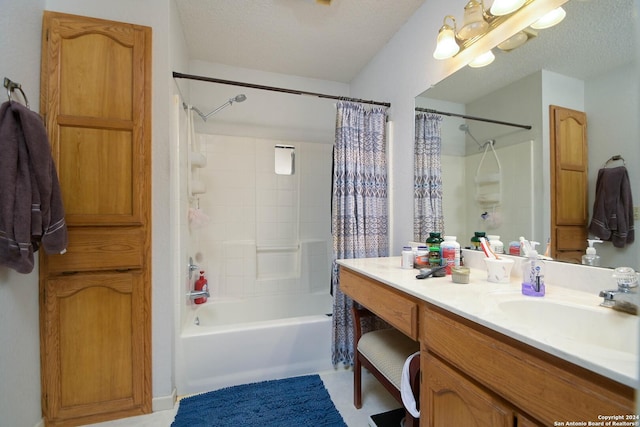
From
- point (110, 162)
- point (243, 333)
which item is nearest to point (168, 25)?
point (110, 162)

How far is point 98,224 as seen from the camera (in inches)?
55.4

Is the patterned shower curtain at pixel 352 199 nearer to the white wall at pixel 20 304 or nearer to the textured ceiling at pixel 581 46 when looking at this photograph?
the textured ceiling at pixel 581 46

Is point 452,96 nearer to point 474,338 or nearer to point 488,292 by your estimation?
point 488,292

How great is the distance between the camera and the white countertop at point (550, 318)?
0.51 meters

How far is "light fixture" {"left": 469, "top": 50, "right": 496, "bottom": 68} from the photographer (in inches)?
51.4

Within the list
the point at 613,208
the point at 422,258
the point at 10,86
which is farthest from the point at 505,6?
the point at 10,86

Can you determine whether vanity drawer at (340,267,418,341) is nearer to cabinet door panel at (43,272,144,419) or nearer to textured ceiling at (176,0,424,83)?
cabinet door panel at (43,272,144,419)

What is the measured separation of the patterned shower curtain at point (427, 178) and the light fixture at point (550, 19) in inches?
23.3

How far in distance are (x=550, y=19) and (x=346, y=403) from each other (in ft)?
7.14

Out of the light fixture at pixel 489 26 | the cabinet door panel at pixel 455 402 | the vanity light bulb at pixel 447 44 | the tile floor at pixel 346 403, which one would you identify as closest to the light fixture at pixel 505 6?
the light fixture at pixel 489 26

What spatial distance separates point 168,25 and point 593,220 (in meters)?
2.31

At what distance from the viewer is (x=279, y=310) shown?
2.57 metres

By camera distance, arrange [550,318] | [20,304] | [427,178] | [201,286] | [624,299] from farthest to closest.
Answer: [201,286] → [427,178] → [20,304] → [550,318] → [624,299]

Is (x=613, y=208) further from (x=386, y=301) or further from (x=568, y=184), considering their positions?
(x=386, y=301)
